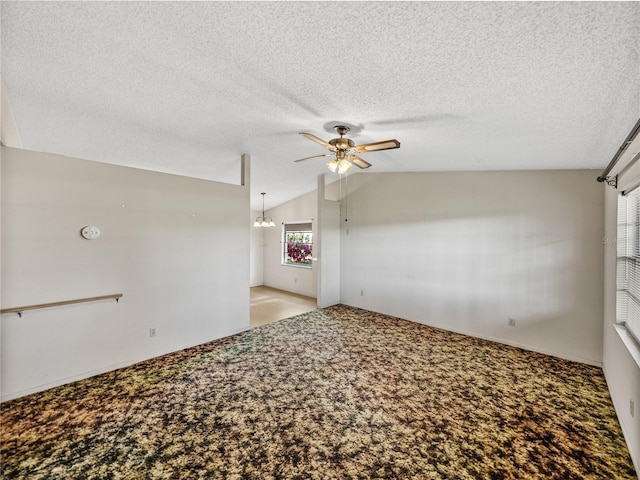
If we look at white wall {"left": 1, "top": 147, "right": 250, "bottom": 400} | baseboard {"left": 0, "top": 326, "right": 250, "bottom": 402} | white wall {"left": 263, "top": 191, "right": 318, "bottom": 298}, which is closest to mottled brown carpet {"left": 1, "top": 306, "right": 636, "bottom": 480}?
baseboard {"left": 0, "top": 326, "right": 250, "bottom": 402}

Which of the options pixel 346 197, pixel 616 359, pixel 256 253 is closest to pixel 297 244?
pixel 256 253

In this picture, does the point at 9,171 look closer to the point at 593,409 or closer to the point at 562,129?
the point at 562,129

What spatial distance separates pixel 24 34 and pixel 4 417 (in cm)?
309

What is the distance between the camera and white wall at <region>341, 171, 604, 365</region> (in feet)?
11.6

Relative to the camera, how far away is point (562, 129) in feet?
7.77

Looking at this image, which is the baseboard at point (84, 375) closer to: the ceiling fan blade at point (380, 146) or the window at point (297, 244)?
the ceiling fan blade at point (380, 146)

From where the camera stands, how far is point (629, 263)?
247 centimetres

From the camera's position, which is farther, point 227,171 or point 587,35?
point 227,171

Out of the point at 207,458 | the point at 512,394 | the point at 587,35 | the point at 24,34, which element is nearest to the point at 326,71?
the point at 587,35

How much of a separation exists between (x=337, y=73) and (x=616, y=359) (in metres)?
3.74

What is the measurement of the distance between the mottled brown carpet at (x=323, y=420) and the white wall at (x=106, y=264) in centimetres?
31

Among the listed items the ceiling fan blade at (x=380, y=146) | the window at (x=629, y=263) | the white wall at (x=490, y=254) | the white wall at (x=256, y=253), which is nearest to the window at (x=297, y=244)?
the white wall at (x=256, y=253)

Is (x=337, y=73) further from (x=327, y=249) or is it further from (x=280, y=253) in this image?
(x=280, y=253)

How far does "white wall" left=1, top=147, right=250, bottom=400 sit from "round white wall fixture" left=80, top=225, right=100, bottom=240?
0.20 ft
